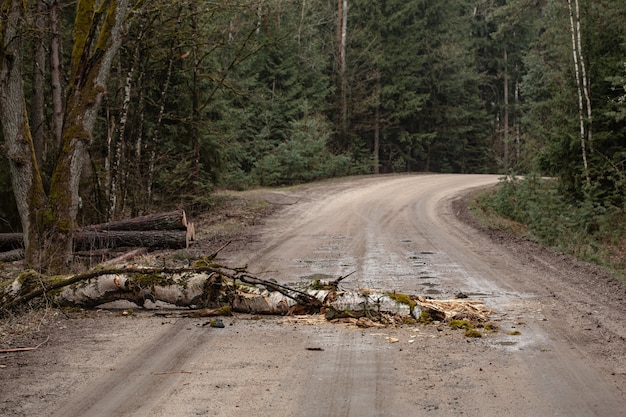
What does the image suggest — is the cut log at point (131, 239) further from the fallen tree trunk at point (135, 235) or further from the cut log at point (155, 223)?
the cut log at point (155, 223)

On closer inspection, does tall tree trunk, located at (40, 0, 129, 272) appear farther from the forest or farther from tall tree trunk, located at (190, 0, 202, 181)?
tall tree trunk, located at (190, 0, 202, 181)

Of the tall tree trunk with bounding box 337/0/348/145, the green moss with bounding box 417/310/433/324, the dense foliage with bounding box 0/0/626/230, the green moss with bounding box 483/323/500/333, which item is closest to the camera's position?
the green moss with bounding box 483/323/500/333

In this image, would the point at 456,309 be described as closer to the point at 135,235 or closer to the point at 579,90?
the point at 135,235

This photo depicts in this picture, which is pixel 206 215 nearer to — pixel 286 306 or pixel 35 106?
pixel 35 106

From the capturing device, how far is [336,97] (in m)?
40.7

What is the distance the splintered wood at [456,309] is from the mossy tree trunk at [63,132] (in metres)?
5.81

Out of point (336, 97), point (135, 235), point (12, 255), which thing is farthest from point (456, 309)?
point (336, 97)

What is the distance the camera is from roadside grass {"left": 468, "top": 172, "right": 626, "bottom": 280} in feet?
49.2

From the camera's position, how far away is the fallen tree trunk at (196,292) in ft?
25.0

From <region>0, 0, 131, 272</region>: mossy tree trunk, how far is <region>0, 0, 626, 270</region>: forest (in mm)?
26

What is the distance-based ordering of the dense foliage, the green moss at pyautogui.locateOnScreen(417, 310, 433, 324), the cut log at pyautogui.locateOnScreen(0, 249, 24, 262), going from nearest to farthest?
Result: the green moss at pyautogui.locateOnScreen(417, 310, 433, 324) → the cut log at pyautogui.locateOnScreen(0, 249, 24, 262) → the dense foliage

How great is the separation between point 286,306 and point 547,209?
570 inches

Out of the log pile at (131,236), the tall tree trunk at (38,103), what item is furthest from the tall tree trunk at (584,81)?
the tall tree trunk at (38,103)

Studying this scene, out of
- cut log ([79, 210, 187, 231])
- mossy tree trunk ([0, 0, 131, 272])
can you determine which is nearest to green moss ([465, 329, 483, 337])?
mossy tree trunk ([0, 0, 131, 272])
